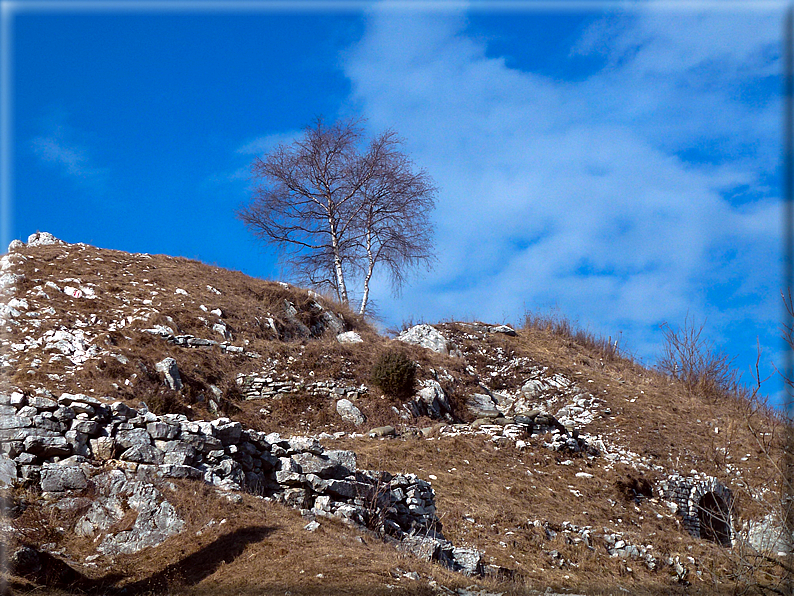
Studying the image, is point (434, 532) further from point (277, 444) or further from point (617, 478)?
point (617, 478)

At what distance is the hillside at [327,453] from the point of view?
23.2 feet

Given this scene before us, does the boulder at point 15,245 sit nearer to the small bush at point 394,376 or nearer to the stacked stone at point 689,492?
→ the small bush at point 394,376

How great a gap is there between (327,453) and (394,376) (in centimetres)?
759

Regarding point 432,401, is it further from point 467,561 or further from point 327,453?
point 467,561

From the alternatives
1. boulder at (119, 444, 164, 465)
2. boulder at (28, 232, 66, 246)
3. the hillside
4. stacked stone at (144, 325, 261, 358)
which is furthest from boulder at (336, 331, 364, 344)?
boulder at (119, 444, 164, 465)

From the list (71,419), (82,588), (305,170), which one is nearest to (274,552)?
(82,588)

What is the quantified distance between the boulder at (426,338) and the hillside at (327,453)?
0.09 meters

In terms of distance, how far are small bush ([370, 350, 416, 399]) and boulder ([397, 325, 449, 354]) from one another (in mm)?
4063

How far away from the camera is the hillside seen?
7086 millimetres

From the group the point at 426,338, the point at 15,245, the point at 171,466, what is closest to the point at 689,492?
the point at 426,338

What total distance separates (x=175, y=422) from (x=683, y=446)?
13.8 metres

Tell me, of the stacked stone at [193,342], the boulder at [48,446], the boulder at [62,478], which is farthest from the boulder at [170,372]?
the boulder at [62,478]

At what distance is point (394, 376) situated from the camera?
17.4 metres

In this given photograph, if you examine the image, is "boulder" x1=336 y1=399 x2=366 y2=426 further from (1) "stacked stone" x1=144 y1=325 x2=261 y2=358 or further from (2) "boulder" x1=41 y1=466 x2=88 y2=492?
(2) "boulder" x1=41 y1=466 x2=88 y2=492
